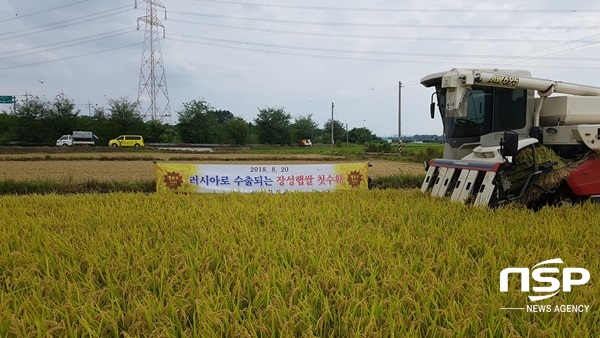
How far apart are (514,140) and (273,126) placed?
55.3 meters

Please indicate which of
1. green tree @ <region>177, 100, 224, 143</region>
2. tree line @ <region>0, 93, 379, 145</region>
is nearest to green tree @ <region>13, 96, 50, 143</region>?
tree line @ <region>0, 93, 379, 145</region>

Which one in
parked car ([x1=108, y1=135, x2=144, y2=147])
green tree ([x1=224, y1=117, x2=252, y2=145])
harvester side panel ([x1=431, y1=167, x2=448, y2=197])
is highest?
green tree ([x1=224, y1=117, x2=252, y2=145])

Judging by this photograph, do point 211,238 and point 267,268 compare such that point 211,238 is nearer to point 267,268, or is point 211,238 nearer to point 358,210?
point 267,268

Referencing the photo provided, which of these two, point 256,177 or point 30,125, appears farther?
point 30,125

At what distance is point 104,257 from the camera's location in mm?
3586

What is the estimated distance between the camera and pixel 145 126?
53.0m

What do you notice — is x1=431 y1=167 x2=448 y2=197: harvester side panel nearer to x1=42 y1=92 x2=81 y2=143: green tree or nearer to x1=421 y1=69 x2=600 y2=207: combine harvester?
x1=421 y1=69 x2=600 y2=207: combine harvester

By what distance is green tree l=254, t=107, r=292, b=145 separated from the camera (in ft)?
198

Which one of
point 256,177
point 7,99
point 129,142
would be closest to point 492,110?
point 256,177

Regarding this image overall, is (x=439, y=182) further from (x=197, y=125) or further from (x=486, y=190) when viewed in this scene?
(x=197, y=125)

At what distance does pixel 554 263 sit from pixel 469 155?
412 cm

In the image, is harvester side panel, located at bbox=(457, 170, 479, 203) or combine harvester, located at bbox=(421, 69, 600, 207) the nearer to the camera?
combine harvester, located at bbox=(421, 69, 600, 207)

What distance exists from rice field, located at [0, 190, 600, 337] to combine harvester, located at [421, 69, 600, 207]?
2.26 feet

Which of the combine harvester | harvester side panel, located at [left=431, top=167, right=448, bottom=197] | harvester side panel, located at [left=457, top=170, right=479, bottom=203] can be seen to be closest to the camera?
the combine harvester
